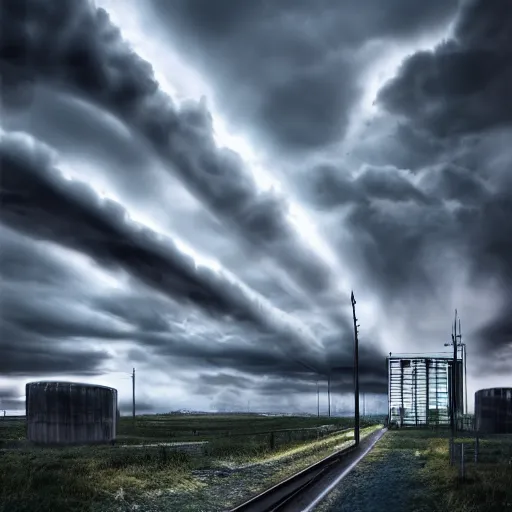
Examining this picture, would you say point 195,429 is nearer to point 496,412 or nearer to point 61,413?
point 61,413

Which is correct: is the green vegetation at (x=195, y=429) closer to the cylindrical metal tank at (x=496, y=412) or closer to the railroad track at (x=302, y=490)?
the cylindrical metal tank at (x=496, y=412)

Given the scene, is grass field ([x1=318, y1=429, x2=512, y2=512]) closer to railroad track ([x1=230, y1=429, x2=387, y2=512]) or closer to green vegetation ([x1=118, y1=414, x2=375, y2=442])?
railroad track ([x1=230, y1=429, x2=387, y2=512])

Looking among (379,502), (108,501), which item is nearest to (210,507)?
(108,501)

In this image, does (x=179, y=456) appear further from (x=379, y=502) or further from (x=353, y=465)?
(x=379, y=502)

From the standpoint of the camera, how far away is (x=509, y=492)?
→ 16.8 m

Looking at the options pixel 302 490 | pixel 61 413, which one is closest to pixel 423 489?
pixel 302 490

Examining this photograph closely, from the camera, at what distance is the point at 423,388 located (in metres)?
65.9

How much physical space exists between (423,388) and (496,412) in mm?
7877

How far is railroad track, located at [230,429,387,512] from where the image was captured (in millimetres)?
16122

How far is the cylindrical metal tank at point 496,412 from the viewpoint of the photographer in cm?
6119

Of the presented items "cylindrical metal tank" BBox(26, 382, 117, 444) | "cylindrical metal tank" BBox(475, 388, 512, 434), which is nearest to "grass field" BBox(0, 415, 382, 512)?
"cylindrical metal tank" BBox(26, 382, 117, 444)

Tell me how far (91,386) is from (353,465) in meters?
25.4

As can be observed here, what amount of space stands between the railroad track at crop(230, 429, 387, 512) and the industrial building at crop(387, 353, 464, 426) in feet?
128

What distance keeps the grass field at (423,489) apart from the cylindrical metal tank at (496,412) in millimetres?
37555
